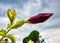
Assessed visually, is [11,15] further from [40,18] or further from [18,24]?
[40,18]

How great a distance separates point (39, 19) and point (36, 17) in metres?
0.02

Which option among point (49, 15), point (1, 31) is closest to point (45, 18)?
point (49, 15)

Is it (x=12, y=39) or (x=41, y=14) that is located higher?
(x=41, y=14)

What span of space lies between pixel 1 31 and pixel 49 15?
0.31m

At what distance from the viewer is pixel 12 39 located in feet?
4.18

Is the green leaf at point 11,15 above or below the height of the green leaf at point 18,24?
above

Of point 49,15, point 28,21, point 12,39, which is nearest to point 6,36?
point 12,39

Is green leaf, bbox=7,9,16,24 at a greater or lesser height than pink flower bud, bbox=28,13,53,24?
greater

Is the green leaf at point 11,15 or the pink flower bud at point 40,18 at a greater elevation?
the green leaf at point 11,15

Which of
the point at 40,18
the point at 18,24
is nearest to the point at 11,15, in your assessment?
the point at 18,24

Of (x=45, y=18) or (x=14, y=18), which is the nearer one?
(x=45, y=18)

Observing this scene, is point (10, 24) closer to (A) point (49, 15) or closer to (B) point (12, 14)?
(B) point (12, 14)

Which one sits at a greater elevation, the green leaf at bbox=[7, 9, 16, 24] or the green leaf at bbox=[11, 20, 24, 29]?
the green leaf at bbox=[7, 9, 16, 24]

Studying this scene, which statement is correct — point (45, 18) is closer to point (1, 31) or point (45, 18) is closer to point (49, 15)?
point (49, 15)
